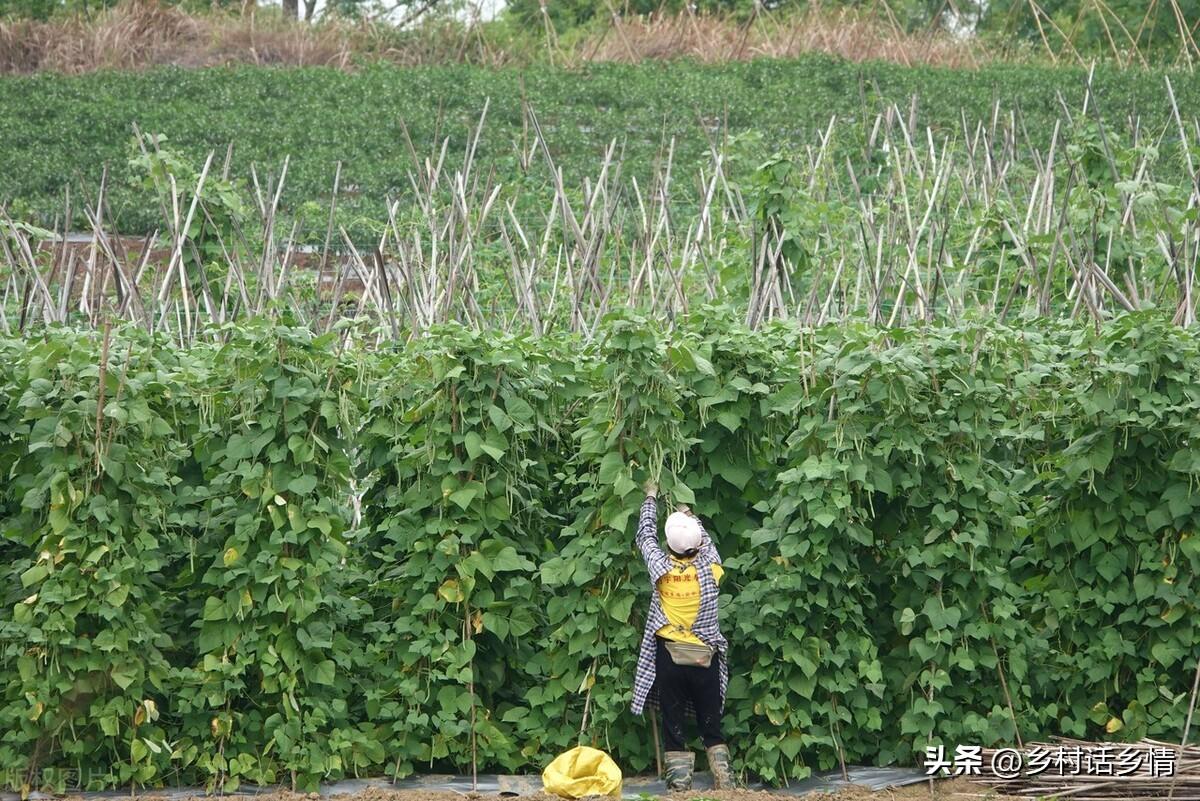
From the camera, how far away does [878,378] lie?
5.29 metres

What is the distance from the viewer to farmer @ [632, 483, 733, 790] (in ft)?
16.9

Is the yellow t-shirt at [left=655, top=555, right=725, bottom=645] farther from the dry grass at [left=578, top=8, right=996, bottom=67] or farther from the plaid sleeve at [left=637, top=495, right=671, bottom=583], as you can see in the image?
the dry grass at [left=578, top=8, right=996, bottom=67]

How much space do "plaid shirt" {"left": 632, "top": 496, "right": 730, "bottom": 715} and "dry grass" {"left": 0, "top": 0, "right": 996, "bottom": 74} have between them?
50.0 ft

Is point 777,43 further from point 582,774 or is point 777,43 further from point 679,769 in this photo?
point 582,774

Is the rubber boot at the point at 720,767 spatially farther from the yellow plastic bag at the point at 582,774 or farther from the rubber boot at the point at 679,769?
the yellow plastic bag at the point at 582,774

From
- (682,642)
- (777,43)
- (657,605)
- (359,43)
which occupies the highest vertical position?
(359,43)

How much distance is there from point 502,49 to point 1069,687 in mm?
17976

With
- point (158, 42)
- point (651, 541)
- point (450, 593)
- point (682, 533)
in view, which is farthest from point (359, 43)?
point (682, 533)

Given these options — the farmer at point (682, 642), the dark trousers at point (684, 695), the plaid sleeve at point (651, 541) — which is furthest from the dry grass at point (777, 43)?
the dark trousers at point (684, 695)

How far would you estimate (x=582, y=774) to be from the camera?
5.07 m

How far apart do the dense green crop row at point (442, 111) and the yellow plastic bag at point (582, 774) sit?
9.52 meters

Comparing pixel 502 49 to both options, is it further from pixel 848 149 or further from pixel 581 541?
pixel 581 541

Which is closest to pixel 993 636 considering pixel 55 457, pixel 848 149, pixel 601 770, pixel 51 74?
pixel 601 770

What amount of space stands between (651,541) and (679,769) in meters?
Answer: 0.83
